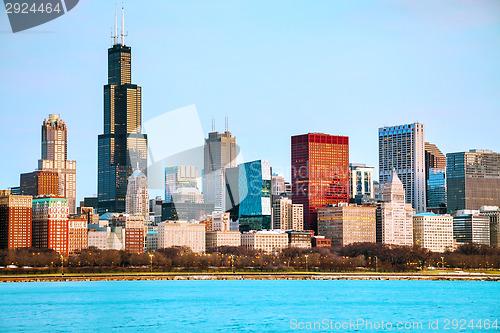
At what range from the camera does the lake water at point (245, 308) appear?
91.1 meters

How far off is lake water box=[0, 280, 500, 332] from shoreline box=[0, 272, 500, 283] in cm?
1519

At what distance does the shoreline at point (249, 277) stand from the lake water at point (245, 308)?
1519cm

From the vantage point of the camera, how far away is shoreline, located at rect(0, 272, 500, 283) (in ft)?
557

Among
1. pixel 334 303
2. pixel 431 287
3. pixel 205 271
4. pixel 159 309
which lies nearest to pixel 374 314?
pixel 334 303

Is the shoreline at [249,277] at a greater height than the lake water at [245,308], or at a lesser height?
greater

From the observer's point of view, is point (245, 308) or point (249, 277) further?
point (249, 277)

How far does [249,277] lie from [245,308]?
71011 millimetres

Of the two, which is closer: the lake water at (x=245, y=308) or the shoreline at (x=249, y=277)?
the lake water at (x=245, y=308)

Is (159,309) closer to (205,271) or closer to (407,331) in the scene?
(407,331)

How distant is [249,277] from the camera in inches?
7096

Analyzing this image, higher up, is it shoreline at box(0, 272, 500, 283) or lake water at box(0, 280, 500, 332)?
shoreline at box(0, 272, 500, 283)

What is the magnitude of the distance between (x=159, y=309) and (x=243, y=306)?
974 centimetres

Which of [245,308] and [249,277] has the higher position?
[249,277]

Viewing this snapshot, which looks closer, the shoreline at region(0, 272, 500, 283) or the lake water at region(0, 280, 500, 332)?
the lake water at region(0, 280, 500, 332)
